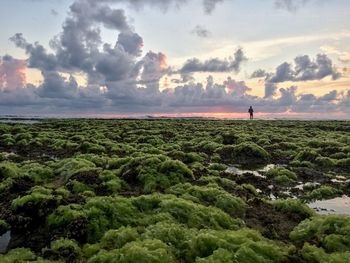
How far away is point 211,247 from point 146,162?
9.16m

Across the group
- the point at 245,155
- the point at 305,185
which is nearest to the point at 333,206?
Result: the point at 305,185

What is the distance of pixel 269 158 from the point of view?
29234mm

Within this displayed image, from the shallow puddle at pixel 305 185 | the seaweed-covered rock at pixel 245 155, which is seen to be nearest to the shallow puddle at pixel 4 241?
the shallow puddle at pixel 305 185

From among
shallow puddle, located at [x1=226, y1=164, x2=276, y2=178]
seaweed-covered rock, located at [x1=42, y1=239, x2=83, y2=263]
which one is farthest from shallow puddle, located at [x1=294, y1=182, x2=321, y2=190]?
seaweed-covered rock, located at [x1=42, y1=239, x2=83, y2=263]

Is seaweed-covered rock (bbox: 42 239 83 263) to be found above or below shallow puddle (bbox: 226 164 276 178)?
below

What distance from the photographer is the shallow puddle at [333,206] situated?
1506 cm

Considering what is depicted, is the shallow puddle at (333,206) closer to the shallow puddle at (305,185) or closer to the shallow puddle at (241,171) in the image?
the shallow puddle at (305,185)

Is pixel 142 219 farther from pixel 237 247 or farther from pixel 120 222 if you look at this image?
pixel 237 247

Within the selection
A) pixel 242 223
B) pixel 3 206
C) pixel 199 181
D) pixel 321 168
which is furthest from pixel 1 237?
pixel 321 168

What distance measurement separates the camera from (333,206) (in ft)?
52.3

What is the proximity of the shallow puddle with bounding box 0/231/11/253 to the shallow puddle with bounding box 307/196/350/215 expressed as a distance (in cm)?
1160

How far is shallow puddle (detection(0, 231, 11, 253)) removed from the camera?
10959mm

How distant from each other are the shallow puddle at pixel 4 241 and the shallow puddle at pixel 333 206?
11.6 metres

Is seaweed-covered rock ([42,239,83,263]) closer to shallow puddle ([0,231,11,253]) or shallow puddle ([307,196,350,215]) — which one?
shallow puddle ([0,231,11,253])
